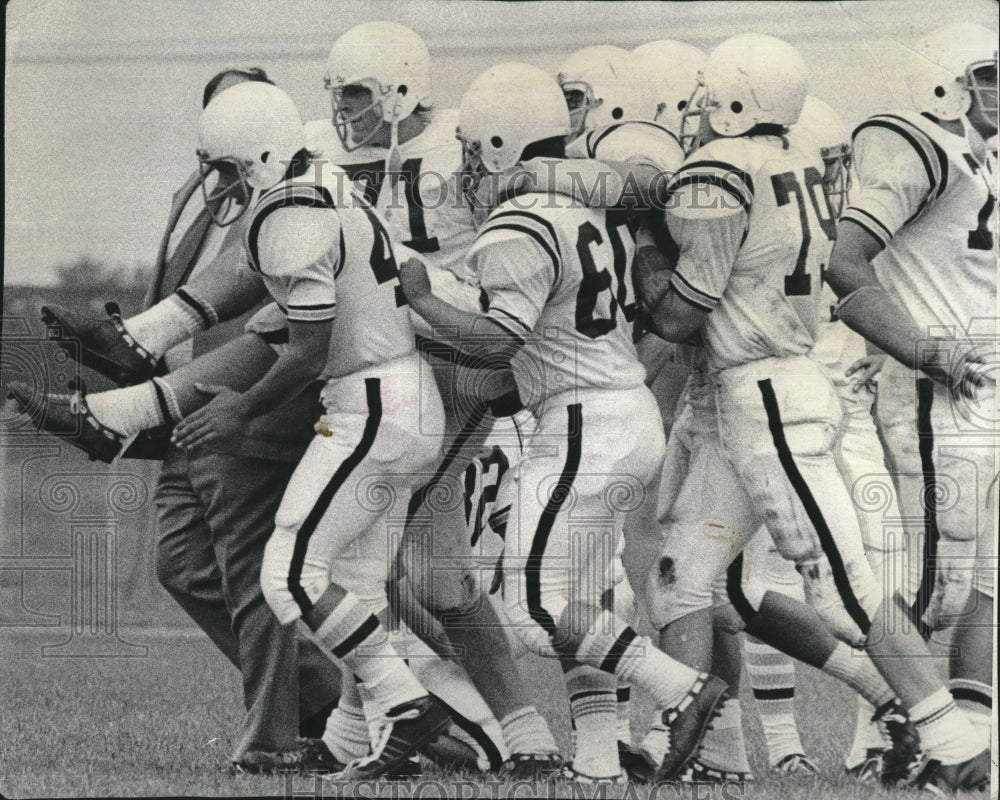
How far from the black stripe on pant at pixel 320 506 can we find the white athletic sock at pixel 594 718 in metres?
0.84

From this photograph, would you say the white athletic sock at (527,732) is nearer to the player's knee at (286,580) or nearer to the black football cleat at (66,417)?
the player's knee at (286,580)

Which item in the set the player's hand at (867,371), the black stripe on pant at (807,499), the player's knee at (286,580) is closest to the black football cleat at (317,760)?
the player's knee at (286,580)

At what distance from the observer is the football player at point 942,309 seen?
15.9ft

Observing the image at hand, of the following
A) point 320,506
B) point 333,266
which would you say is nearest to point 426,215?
point 333,266

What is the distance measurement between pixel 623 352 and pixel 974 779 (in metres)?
1.67

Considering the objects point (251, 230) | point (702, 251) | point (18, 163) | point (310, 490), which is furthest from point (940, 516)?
point (18, 163)

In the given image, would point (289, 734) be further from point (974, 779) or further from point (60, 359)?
point (974, 779)

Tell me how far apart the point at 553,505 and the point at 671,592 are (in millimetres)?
465

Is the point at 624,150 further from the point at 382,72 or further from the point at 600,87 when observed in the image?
the point at 382,72

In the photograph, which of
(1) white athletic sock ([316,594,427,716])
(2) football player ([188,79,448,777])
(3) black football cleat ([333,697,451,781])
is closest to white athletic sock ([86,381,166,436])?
(2) football player ([188,79,448,777])

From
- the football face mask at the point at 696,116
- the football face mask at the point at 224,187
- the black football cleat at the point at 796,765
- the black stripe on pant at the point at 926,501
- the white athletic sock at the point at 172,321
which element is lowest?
the black football cleat at the point at 796,765

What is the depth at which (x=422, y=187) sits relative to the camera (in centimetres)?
494

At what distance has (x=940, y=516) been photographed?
194 inches

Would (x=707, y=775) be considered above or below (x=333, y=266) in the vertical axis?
below
